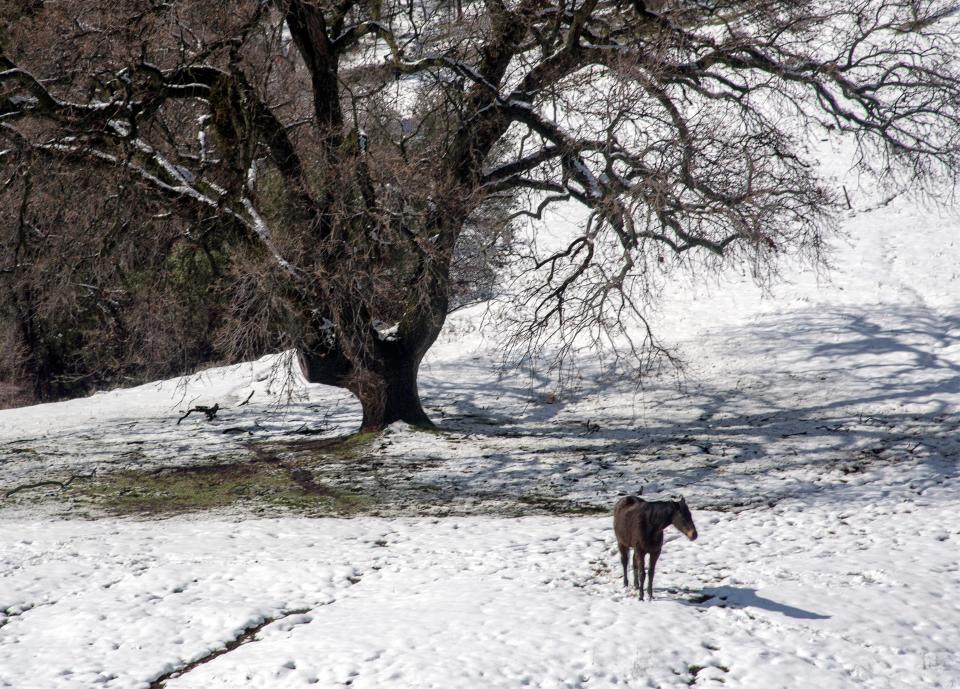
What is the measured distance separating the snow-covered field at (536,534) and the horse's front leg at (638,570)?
0.55ft

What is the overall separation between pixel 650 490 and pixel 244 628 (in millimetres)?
7008

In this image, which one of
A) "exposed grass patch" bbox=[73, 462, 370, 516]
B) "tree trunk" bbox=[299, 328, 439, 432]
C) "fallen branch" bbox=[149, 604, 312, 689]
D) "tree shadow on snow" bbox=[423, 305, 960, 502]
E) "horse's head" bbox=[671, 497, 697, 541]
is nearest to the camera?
"fallen branch" bbox=[149, 604, 312, 689]

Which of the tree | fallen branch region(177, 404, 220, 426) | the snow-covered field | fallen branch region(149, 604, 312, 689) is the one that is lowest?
fallen branch region(149, 604, 312, 689)

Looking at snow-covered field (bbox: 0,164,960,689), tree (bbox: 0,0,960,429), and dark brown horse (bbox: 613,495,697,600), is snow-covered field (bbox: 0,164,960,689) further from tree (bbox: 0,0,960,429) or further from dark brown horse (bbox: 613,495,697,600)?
tree (bbox: 0,0,960,429)

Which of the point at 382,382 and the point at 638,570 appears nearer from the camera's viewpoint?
the point at 638,570

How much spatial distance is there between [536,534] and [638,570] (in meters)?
2.74

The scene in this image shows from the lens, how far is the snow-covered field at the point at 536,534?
8172mm

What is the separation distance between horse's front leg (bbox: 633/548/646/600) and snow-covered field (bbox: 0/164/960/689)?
0.17 m

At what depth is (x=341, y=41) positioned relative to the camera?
15922 mm

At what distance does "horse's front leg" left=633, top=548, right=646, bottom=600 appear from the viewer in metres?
9.15

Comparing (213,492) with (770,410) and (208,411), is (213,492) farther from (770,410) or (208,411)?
(770,410)

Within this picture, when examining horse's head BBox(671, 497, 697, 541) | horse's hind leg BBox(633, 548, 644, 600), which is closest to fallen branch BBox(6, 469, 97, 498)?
horse's hind leg BBox(633, 548, 644, 600)

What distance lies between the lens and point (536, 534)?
39.5 ft

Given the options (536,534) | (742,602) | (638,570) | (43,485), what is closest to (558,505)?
(536,534)
